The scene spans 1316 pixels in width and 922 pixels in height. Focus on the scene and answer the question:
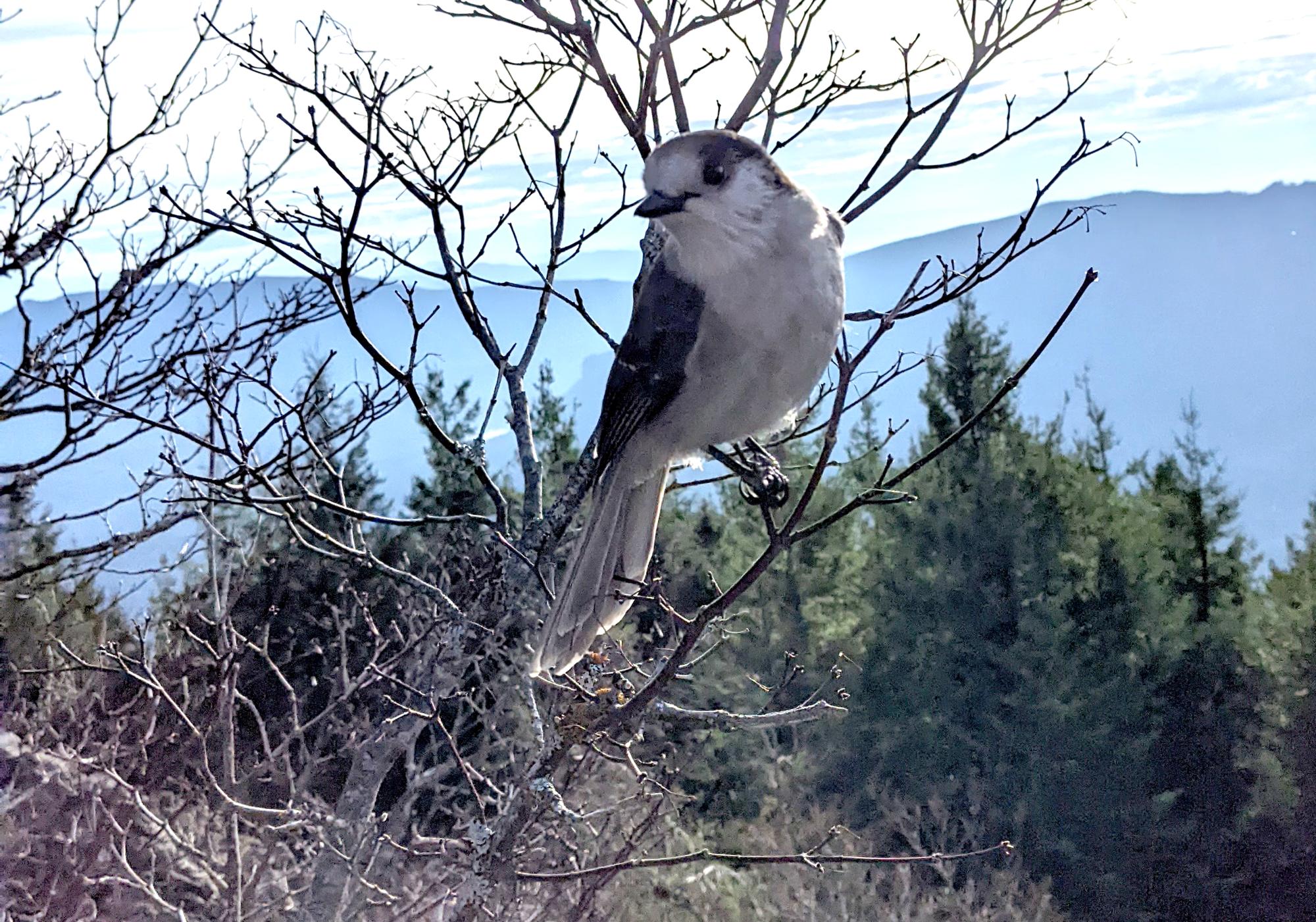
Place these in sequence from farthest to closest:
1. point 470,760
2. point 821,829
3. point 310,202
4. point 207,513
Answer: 1. point 821,829
2. point 470,760
3. point 207,513
4. point 310,202

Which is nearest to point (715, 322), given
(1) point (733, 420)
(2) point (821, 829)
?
(1) point (733, 420)

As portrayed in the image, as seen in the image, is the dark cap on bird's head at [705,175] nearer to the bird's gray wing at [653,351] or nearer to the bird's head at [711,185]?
the bird's head at [711,185]

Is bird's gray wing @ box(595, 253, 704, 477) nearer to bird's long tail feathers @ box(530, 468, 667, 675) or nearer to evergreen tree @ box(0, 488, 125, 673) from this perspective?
bird's long tail feathers @ box(530, 468, 667, 675)

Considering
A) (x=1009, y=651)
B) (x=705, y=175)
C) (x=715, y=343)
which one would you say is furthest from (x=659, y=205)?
(x=1009, y=651)

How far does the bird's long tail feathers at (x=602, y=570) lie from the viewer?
4.87 ft

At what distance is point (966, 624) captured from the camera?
8359 mm

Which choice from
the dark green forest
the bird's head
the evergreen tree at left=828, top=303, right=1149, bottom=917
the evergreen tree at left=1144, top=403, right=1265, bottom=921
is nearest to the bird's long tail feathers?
the bird's head

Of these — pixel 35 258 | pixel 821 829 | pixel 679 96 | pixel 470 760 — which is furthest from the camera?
pixel 821 829

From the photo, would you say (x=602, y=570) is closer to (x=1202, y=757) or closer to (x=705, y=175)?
(x=705, y=175)

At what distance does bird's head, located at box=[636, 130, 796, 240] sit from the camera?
128 cm

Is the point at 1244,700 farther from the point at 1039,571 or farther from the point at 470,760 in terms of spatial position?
the point at 470,760

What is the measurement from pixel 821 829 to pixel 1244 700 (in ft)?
10.5

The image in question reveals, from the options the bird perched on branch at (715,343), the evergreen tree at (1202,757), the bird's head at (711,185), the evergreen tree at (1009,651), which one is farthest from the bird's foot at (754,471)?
the evergreen tree at (1202,757)

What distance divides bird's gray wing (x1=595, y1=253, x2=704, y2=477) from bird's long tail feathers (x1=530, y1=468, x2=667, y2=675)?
0.33ft
